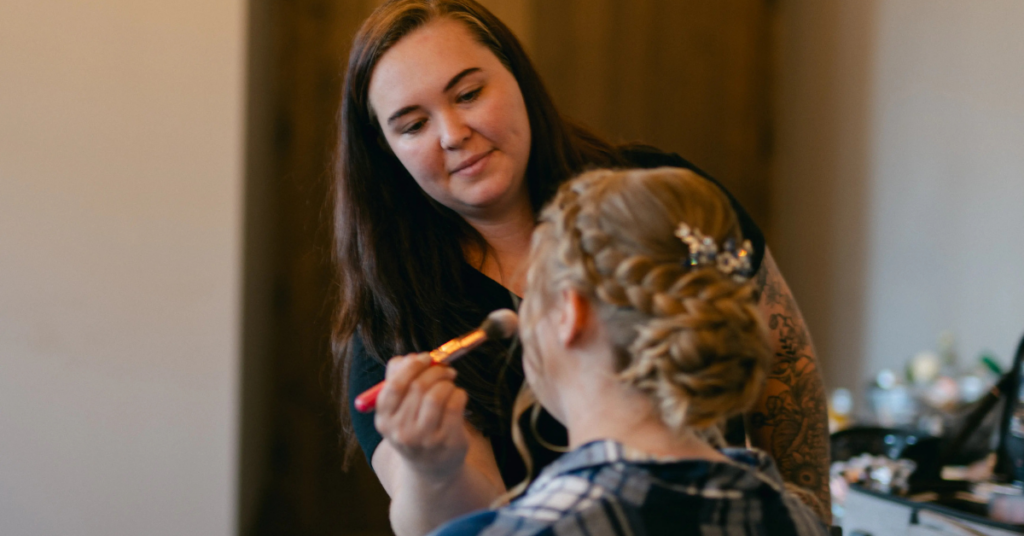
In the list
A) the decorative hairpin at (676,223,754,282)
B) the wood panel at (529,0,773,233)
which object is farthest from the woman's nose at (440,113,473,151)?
the wood panel at (529,0,773,233)

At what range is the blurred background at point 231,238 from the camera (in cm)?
197

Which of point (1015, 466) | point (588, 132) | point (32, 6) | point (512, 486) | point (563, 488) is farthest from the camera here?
point (32, 6)

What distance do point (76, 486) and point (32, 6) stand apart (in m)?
1.09

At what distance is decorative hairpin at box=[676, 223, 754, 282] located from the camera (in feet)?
2.30

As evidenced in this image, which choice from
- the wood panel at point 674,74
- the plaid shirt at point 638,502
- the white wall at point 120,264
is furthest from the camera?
the wood panel at point 674,74

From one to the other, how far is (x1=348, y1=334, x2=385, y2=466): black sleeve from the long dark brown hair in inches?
0.6

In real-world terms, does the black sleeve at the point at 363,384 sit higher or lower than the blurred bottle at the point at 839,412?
higher

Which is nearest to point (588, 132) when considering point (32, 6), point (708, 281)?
point (708, 281)

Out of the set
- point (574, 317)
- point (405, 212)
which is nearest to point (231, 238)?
A: point (405, 212)

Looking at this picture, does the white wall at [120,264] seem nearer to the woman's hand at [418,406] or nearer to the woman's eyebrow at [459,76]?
the woman's eyebrow at [459,76]

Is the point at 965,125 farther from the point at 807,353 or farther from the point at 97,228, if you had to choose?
the point at 97,228

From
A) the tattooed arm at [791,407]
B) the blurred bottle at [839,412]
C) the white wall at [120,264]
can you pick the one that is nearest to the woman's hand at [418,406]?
the tattooed arm at [791,407]

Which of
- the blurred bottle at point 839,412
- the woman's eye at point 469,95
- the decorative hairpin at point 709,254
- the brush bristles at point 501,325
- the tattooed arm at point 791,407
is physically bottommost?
the blurred bottle at point 839,412

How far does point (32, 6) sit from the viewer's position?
1962 mm
